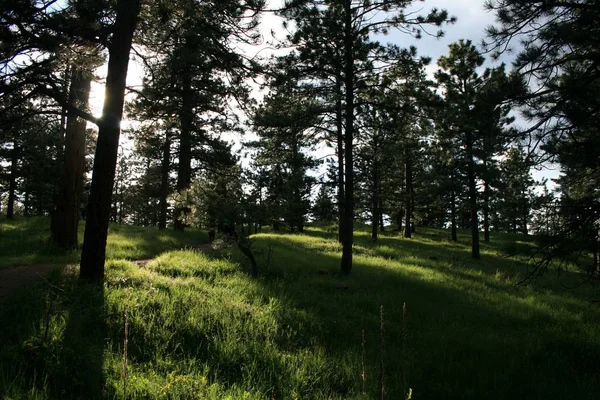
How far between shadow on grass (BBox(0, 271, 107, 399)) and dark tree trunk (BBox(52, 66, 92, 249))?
526 centimetres

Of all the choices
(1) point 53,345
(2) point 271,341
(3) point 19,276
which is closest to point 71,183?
(3) point 19,276

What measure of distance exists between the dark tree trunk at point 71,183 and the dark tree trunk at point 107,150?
14.0 feet

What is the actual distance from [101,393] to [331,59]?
9.73 meters

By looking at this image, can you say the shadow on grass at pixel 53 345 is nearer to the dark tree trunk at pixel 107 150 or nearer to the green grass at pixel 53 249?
the dark tree trunk at pixel 107 150

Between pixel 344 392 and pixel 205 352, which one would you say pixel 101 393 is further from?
pixel 344 392

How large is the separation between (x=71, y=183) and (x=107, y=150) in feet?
16.6

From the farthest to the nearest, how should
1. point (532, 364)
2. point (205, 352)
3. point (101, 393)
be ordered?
1. point (532, 364)
2. point (205, 352)
3. point (101, 393)

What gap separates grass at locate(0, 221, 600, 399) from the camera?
13.2ft

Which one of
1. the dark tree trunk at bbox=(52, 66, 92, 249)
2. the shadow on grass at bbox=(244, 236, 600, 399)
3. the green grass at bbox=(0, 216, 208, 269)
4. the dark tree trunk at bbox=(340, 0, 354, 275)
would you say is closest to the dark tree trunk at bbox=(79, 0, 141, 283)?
the green grass at bbox=(0, 216, 208, 269)

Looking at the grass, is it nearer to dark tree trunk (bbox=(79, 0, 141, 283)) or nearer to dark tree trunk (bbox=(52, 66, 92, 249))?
dark tree trunk (bbox=(79, 0, 141, 283))

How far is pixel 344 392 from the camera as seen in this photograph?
4.45 metres

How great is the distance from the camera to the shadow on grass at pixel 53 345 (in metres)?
3.63

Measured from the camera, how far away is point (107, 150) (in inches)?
269

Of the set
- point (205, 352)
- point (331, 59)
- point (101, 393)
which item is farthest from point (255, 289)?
→ point (331, 59)
